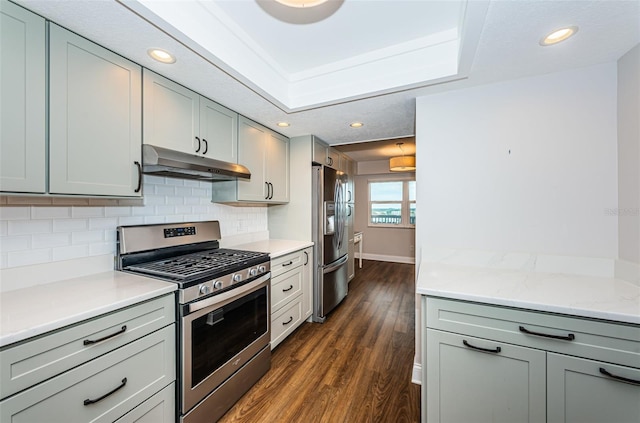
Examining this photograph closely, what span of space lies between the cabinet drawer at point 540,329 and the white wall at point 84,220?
79.2 inches

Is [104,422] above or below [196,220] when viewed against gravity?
below

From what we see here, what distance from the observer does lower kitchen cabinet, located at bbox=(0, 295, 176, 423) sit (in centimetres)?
92

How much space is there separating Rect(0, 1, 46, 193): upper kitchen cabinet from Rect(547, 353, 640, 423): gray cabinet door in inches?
99.0

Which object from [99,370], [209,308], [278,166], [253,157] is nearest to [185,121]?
[253,157]

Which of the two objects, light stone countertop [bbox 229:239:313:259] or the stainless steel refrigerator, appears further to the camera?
the stainless steel refrigerator

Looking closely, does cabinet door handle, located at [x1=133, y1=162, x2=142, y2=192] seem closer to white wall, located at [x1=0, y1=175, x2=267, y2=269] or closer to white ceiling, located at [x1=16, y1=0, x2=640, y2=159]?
white wall, located at [x1=0, y1=175, x2=267, y2=269]

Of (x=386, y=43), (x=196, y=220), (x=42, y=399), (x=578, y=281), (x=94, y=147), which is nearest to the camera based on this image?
(x=42, y=399)

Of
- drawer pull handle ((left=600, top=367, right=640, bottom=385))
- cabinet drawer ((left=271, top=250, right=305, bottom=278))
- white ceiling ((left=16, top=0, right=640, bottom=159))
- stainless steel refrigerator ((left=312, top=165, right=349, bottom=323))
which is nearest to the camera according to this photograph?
drawer pull handle ((left=600, top=367, right=640, bottom=385))

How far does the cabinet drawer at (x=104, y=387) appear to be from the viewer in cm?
95

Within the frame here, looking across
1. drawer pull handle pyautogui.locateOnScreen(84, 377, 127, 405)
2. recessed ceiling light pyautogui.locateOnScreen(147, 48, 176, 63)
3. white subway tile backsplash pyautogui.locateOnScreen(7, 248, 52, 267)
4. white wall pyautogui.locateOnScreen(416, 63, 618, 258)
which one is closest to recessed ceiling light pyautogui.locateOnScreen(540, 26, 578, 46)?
white wall pyautogui.locateOnScreen(416, 63, 618, 258)

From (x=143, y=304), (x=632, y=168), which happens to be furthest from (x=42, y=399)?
(x=632, y=168)

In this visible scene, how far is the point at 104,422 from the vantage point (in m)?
1.15

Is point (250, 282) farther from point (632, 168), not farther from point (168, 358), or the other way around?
point (632, 168)

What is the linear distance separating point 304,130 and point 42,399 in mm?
2671
